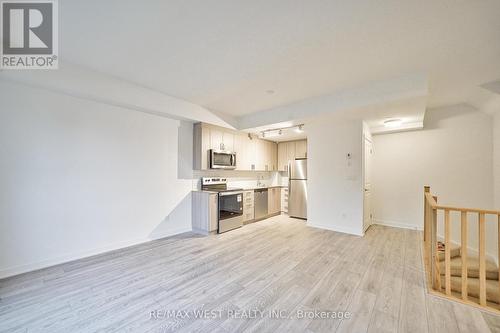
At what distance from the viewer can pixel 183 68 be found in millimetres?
2852

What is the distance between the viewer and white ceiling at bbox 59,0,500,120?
5.92ft

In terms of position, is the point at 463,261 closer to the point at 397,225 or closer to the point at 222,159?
the point at 397,225

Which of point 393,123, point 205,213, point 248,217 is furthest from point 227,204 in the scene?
point 393,123

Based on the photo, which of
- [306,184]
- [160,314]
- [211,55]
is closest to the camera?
[160,314]

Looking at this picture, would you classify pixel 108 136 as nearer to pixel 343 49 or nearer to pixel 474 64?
pixel 343 49

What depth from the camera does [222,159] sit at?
489 centimetres

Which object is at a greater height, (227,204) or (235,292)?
(227,204)

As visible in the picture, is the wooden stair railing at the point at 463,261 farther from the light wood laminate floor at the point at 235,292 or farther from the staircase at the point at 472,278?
the light wood laminate floor at the point at 235,292

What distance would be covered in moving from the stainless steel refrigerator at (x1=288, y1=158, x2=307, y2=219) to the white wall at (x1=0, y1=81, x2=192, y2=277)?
334 cm

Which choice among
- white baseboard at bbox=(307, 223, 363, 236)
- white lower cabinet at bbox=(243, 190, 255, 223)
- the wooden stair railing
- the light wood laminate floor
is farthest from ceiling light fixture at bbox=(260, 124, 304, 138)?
the wooden stair railing

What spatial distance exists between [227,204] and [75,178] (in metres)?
2.82

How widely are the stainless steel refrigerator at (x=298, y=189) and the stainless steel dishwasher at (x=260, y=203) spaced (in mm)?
768

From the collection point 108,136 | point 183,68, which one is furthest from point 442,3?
point 108,136

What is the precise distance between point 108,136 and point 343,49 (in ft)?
12.7
